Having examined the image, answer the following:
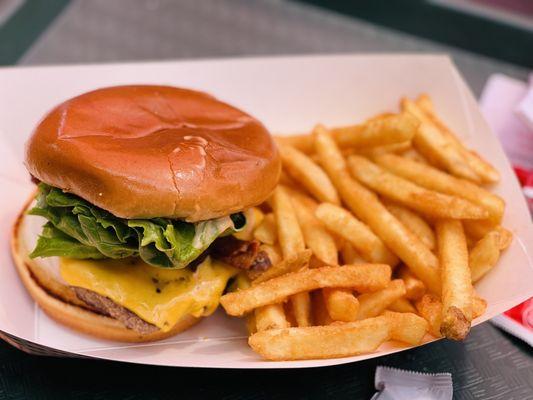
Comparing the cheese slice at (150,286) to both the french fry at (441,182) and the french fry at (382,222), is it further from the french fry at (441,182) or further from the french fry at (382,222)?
the french fry at (441,182)

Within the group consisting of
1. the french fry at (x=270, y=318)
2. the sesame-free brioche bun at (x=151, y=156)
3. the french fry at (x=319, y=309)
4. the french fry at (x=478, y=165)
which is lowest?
the french fry at (x=319, y=309)

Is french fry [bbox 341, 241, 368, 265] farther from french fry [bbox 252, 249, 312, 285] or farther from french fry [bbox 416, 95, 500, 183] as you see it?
french fry [bbox 416, 95, 500, 183]

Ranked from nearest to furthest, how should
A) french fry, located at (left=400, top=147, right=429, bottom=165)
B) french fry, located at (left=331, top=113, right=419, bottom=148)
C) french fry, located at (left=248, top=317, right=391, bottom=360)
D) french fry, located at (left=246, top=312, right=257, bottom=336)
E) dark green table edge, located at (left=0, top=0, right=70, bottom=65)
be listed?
french fry, located at (left=248, top=317, right=391, bottom=360)
french fry, located at (left=246, top=312, right=257, bottom=336)
french fry, located at (left=331, top=113, right=419, bottom=148)
french fry, located at (left=400, top=147, right=429, bottom=165)
dark green table edge, located at (left=0, top=0, right=70, bottom=65)

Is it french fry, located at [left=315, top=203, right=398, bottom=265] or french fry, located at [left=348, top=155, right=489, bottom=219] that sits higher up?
french fry, located at [left=348, top=155, right=489, bottom=219]

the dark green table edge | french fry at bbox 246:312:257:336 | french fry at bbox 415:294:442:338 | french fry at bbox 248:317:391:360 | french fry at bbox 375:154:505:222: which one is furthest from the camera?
the dark green table edge

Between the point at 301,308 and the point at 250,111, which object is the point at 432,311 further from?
the point at 250,111

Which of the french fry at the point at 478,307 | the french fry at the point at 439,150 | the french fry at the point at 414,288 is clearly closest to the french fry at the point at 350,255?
the french fry at the point at 414,288

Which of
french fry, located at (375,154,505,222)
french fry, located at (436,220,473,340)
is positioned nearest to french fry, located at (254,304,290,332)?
french fry, located at (436,220,473,340)

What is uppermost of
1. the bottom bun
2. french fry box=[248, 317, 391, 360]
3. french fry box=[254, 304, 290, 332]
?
french fry box=[248, 317, 391, 360]
